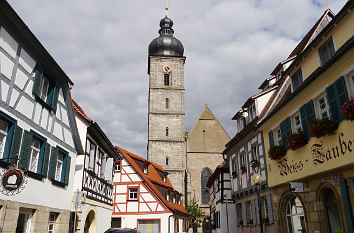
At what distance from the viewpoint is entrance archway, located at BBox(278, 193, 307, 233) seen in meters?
10.9

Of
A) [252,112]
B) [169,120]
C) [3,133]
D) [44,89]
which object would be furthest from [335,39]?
[169,120]

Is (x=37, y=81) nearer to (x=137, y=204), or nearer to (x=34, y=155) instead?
(x=34, y=155)

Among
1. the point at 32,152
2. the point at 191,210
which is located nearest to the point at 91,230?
the point at 32,152

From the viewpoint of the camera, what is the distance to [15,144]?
295 inches

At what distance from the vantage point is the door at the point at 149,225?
24.0 m

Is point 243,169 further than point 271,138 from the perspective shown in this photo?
Yes

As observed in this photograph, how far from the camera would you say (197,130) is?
1741 inches

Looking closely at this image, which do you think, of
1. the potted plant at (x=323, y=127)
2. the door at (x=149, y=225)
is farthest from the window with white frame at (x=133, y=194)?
the potted plant at (x=323, y=127)

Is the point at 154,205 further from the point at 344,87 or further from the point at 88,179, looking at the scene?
the point at 344,87

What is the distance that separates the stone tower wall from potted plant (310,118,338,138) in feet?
107

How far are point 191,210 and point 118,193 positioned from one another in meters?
15.5

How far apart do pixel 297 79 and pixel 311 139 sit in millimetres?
3003

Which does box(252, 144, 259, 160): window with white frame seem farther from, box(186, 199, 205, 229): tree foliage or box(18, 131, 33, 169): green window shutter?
box(186, 199, 205, 229): tree foliage

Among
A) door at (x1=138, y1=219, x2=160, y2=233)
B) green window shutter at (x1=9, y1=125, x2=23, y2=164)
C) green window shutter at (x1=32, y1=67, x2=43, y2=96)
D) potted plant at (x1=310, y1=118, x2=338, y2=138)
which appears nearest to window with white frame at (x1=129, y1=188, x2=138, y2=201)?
door at (x1=138, y1=219, x2=160, y2=233)
